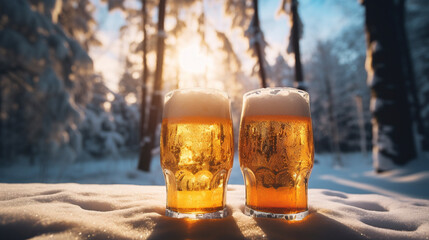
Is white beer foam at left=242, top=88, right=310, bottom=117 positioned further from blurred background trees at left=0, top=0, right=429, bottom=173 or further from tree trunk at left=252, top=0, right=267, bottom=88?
tree trunk at left=252, top=0, right=267, bottom=88

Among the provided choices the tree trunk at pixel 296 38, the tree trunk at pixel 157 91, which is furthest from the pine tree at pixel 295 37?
the tree trunk at pixel 157 91

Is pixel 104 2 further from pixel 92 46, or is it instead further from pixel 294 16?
pixel 294 16

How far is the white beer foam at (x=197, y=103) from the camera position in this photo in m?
1.17

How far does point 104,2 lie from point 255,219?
494 inches

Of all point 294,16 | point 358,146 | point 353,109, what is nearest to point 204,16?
point 294,16

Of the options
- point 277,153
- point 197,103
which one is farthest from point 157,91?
point 277,153

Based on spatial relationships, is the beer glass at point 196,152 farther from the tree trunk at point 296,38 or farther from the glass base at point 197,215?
the tree trunk at point 296,38

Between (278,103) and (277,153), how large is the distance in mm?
263

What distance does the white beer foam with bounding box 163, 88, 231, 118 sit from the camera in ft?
3.84

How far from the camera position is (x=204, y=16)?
10.2 meters

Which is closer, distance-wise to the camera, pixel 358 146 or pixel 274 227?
pixel 274 227

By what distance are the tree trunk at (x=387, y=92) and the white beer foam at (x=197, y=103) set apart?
15.0 ft

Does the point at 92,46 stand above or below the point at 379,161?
above

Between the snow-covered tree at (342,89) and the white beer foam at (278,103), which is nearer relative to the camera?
the white beer foam at (278,103)
